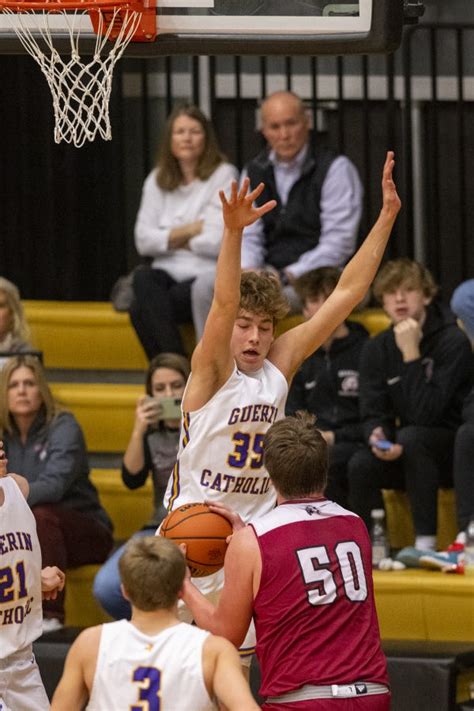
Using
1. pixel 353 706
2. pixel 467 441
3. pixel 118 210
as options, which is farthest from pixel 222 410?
pixel 118 210

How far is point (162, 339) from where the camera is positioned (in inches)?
342

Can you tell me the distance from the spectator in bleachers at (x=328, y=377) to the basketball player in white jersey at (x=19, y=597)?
9.37 feet

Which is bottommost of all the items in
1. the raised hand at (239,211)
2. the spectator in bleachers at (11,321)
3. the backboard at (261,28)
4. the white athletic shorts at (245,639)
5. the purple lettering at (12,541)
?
the white athletic shorts at (245,639)

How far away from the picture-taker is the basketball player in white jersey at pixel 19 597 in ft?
17.0

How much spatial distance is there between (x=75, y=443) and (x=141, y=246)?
5.87ft

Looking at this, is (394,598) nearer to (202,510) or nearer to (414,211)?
(202,510)

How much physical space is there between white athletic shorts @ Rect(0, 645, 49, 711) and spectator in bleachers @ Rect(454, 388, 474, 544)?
2633mm

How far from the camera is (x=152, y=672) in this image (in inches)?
160

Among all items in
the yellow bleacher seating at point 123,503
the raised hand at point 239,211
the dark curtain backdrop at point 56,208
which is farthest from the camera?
the dark curtain backdrop at point 56,208

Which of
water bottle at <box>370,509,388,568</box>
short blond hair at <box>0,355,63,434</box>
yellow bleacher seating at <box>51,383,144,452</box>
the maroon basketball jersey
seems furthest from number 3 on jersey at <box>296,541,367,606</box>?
yellow bleacher seating at <box>51,383,144,452</box>

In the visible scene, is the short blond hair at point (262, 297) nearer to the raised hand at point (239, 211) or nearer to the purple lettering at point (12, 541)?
the raised hand at point (239, 211)

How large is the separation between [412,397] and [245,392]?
8.33ft

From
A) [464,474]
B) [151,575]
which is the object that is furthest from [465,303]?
[151,575]

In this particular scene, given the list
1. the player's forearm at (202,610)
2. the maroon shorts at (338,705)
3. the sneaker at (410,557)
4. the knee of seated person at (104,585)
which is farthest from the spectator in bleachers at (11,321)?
the maroon shorts at (338,705)
